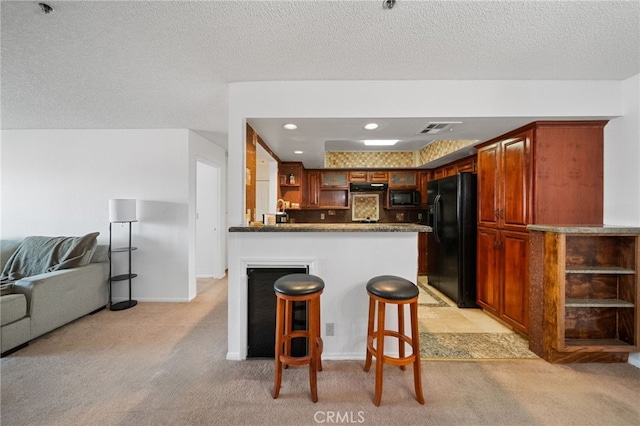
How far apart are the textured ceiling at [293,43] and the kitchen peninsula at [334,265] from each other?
133cm

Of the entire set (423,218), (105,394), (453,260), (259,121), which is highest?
(259,121)

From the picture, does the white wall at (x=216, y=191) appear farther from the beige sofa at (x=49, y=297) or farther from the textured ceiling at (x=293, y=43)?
the textured ceiling at (x=293, y=43)

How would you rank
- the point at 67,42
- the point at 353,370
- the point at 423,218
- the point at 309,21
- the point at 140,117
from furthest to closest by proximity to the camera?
the point at 423,218, the point at 140,117, the point at 353,370, the point at 67,42, the point at 309,21

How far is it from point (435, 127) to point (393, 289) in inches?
68.9

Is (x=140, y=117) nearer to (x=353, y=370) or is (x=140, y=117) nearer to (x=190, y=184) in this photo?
(x=190, y=184)

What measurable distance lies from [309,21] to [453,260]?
3273 mm

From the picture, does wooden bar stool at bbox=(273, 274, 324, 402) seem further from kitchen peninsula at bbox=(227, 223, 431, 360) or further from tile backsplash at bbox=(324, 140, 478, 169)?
tile backsplash at bbox=(324, 140, 478, 169)

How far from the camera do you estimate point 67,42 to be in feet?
5.36

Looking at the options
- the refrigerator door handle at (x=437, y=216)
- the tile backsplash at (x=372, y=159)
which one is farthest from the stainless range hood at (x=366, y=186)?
the refrigerator door handle at (x=437, y=216)

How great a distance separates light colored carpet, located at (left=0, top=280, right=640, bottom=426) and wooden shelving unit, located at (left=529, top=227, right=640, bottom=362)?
16cm

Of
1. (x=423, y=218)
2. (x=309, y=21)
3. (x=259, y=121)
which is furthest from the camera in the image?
(x=423, y=218)

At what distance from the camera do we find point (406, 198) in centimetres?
486

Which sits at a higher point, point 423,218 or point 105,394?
point 423,218

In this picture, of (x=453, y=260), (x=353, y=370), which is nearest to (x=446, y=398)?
(x=353, y=370)
